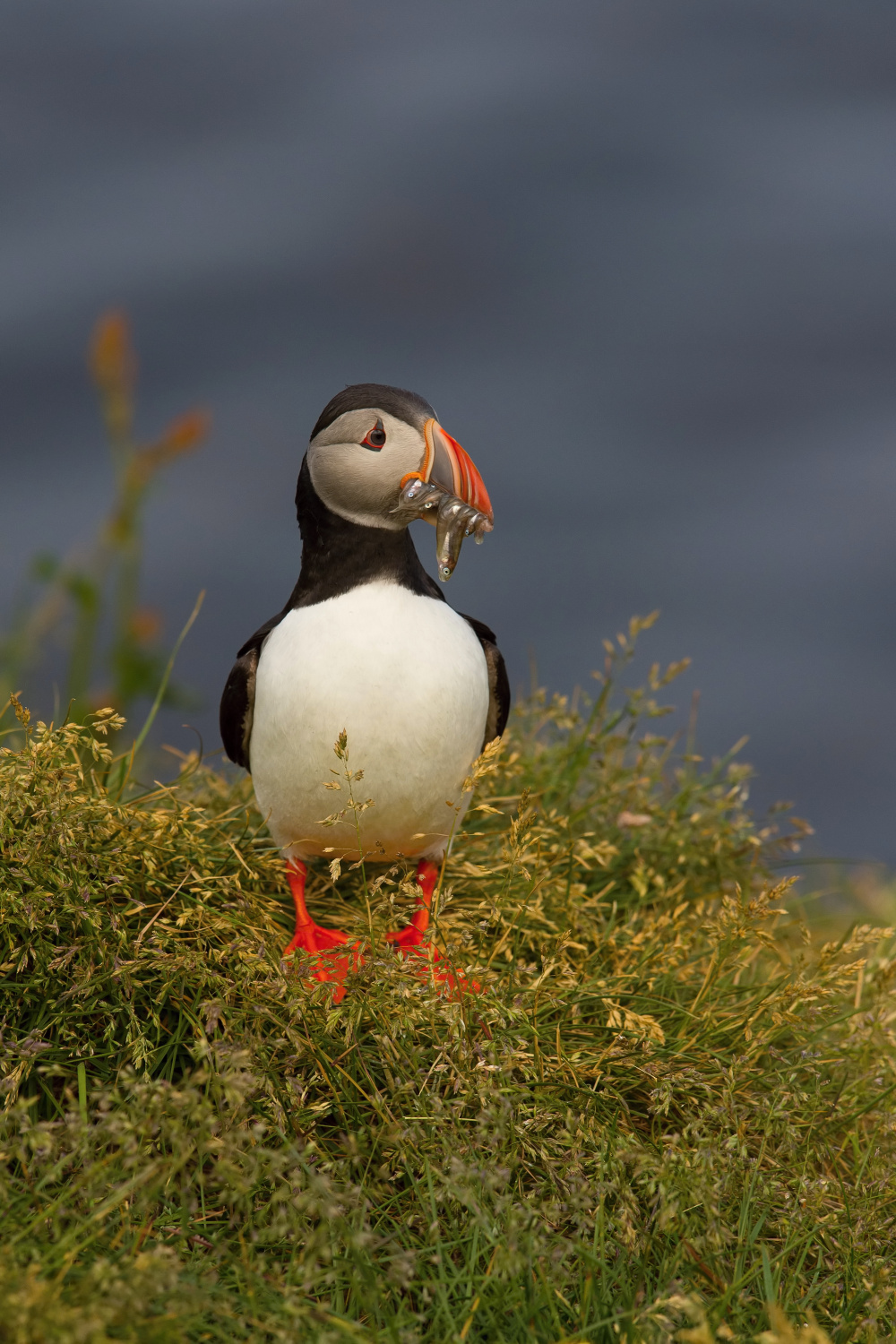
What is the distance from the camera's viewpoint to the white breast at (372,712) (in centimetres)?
319

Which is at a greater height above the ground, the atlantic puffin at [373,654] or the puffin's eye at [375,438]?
the puffin's eye at [375,438]

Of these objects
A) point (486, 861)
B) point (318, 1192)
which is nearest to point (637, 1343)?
point (318, 1192)

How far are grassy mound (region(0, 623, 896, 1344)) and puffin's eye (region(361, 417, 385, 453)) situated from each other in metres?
1.04

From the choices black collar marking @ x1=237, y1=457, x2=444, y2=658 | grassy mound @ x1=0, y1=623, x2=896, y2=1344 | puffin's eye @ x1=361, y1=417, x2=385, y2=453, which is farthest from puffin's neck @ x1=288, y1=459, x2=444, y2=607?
grassy mound @ x1=0, y1=623, x2=896, y2=1344

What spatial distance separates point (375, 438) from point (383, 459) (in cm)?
7

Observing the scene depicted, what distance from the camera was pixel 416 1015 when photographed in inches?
106

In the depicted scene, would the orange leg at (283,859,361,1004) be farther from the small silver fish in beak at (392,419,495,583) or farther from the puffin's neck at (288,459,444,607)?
the small silver fish in beak at (392,419,495,583)

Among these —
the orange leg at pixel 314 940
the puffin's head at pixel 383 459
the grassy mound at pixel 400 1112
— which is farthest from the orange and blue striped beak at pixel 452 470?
the orange leg at pixel 314 940

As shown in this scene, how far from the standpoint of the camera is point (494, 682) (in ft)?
12.2

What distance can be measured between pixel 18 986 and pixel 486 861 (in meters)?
1.65

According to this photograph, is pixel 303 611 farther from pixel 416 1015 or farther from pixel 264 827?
pixel 416 1015

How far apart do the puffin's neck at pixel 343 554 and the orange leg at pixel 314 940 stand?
849 mm

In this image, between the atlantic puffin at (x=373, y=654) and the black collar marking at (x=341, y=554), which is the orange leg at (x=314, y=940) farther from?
the black collar marking at (x=341, y=554)

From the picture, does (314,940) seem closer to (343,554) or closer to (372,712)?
(372,712)
